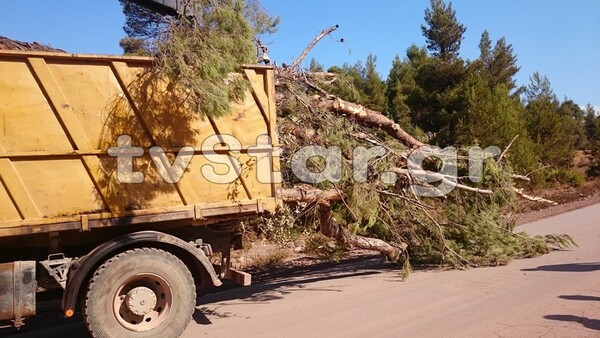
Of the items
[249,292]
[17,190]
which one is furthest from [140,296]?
[249,292]

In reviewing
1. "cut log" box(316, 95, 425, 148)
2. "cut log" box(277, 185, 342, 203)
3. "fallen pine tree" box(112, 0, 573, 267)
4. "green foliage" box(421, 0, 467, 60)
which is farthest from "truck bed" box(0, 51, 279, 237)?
A: "green foliage" box(421, 0, 467, 60)

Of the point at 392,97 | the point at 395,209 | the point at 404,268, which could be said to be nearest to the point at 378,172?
the point at 395,209

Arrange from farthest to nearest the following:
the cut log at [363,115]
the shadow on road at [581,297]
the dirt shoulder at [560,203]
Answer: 1. the dirt shoulder at [560,203]
2. the cut log at [363,115]
3. the shadow on road at [581,297]

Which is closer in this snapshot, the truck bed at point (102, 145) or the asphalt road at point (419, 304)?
the truck bed at point (102, 145)

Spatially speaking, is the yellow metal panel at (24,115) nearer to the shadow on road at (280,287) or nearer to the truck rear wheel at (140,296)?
the truck rear wheel at (140,296)

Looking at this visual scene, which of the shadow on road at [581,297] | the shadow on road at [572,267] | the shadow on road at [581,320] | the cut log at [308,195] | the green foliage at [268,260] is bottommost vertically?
the shadow on road at [581,320]

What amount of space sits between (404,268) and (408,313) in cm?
214

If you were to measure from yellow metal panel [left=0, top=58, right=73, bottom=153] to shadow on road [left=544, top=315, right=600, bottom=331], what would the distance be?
17.7 feet

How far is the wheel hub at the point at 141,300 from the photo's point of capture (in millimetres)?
4938

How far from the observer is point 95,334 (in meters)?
4.72

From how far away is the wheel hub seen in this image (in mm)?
4938

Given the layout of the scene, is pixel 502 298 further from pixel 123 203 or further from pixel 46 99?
pixel 46 99

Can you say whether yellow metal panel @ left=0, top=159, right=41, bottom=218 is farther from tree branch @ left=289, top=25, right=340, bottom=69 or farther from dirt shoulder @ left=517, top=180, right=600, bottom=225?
dirt shoulder @ left=517, top=180, right=600, bottom=225

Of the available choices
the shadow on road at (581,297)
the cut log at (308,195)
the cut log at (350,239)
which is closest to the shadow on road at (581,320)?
the shadow on road at (581,297)
